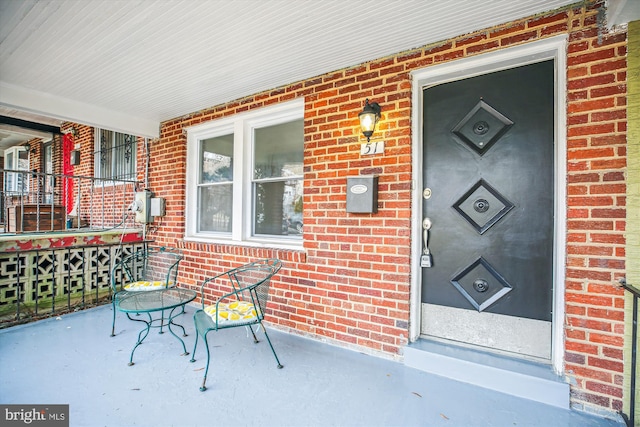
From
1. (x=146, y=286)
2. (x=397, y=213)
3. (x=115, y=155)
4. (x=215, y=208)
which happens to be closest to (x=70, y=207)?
(x=115, y=155)

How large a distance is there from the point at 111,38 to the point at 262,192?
1.93 meters

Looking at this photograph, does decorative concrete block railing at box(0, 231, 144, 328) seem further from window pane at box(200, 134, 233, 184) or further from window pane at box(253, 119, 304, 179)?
window pane at box(253, 119, 304, 179)

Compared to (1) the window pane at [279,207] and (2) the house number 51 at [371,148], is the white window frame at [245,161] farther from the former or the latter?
(2) the house number 51 at [371,148]

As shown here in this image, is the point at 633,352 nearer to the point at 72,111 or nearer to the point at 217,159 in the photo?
the point at 217,159

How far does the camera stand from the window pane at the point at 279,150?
330 cm

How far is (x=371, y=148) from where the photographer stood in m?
2.65

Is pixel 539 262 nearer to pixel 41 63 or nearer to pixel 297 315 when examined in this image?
pixel 297 315

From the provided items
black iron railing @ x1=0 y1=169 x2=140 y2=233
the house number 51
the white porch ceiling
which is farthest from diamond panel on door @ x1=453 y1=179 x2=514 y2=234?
black iron railing @ x1=0 y1=169 x2=140 y2=233

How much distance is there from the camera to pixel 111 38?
233 centimetres

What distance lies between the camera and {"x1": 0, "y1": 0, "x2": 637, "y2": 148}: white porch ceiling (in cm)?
197

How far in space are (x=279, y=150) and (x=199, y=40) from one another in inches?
53.7

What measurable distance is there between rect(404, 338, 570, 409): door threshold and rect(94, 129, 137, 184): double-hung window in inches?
219

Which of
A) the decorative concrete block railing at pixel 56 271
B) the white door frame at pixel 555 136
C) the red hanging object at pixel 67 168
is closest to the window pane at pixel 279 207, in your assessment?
the white door frame at pixel 555 136

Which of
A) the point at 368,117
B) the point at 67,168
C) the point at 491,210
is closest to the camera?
the point at 491,210
